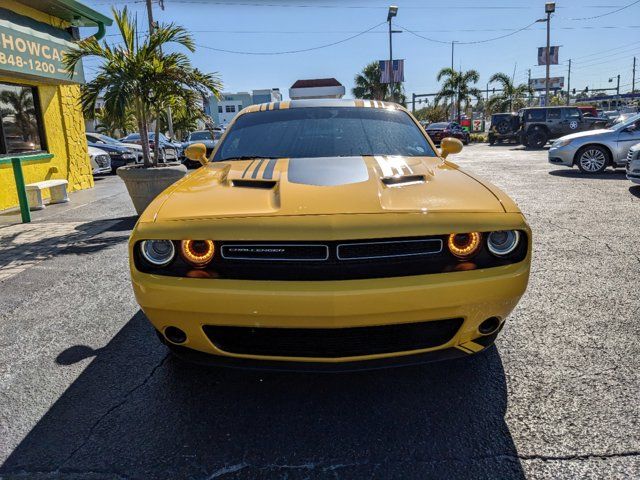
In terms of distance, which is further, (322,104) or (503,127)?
(503,127)

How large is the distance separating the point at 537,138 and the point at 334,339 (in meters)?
21.4

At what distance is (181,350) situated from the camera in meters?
2.24

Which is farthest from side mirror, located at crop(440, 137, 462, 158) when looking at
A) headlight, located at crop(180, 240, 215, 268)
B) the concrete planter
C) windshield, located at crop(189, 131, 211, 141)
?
windshield, located at crop(189, 131, 211, 141)

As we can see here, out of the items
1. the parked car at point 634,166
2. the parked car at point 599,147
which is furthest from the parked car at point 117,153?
the parked car at point 634,166

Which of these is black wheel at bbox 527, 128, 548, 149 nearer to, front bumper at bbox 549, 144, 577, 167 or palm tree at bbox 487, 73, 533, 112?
front bumper at bbox 549, 144, 577, 167

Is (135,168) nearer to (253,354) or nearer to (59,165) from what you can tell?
(59,165)

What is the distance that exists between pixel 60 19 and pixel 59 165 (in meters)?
3.17

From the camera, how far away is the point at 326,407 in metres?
2.34

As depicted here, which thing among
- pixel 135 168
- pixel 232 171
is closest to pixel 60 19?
pixel 135 168

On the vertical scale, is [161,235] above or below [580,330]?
above

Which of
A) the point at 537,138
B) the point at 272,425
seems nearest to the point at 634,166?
the point at 272,425

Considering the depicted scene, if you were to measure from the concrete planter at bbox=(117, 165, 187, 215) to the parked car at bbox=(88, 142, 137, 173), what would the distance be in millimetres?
9324

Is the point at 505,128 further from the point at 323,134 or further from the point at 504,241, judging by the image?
the point at 504,241

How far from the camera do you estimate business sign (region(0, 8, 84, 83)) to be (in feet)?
27.4
